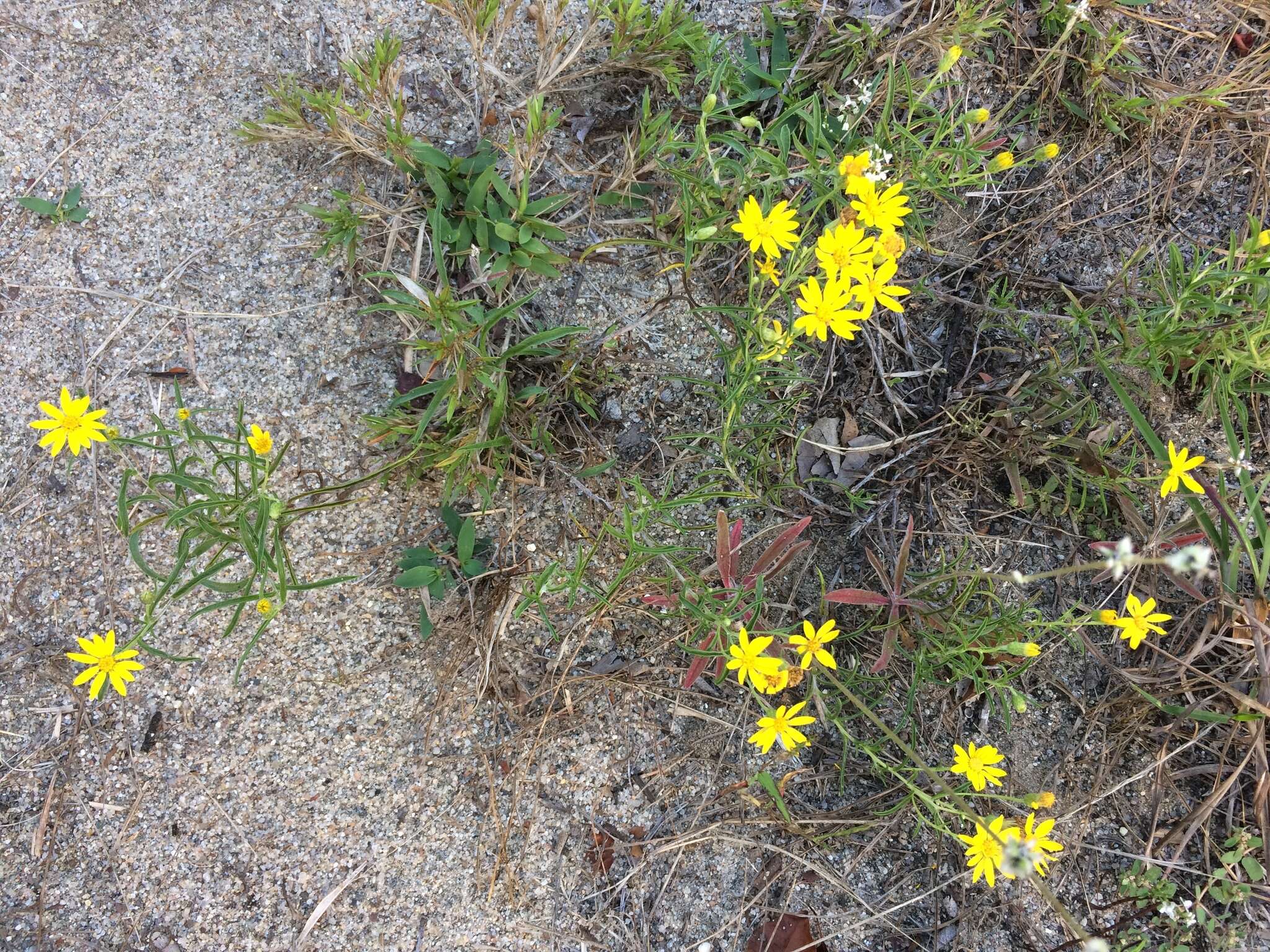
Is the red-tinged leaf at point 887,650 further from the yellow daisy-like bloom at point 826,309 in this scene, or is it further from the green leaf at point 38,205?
the green leaf at point 38,205

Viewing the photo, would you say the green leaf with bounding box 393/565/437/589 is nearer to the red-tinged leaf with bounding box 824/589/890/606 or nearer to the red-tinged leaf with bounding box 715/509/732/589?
the red-tinged leaf with bounding box 715/509/732/589

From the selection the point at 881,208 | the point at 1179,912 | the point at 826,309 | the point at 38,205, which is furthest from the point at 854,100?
the point at 1179,912

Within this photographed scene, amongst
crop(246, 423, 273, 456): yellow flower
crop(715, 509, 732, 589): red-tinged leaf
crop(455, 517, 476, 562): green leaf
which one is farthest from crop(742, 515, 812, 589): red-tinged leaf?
crop(246, 423, 273, 456): yellow flower

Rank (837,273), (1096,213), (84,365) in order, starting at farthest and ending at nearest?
1. (1096,213)
2. (84,365)
3. (837,273)

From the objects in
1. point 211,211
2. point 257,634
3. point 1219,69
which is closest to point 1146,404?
point 1219,69

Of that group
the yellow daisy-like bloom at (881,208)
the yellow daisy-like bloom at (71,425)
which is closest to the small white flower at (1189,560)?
the yellow daisy-like bloom at (881,208)

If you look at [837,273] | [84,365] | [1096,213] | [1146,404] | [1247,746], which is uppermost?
[84,365]

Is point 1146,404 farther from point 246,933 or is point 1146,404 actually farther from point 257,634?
point 246,933
